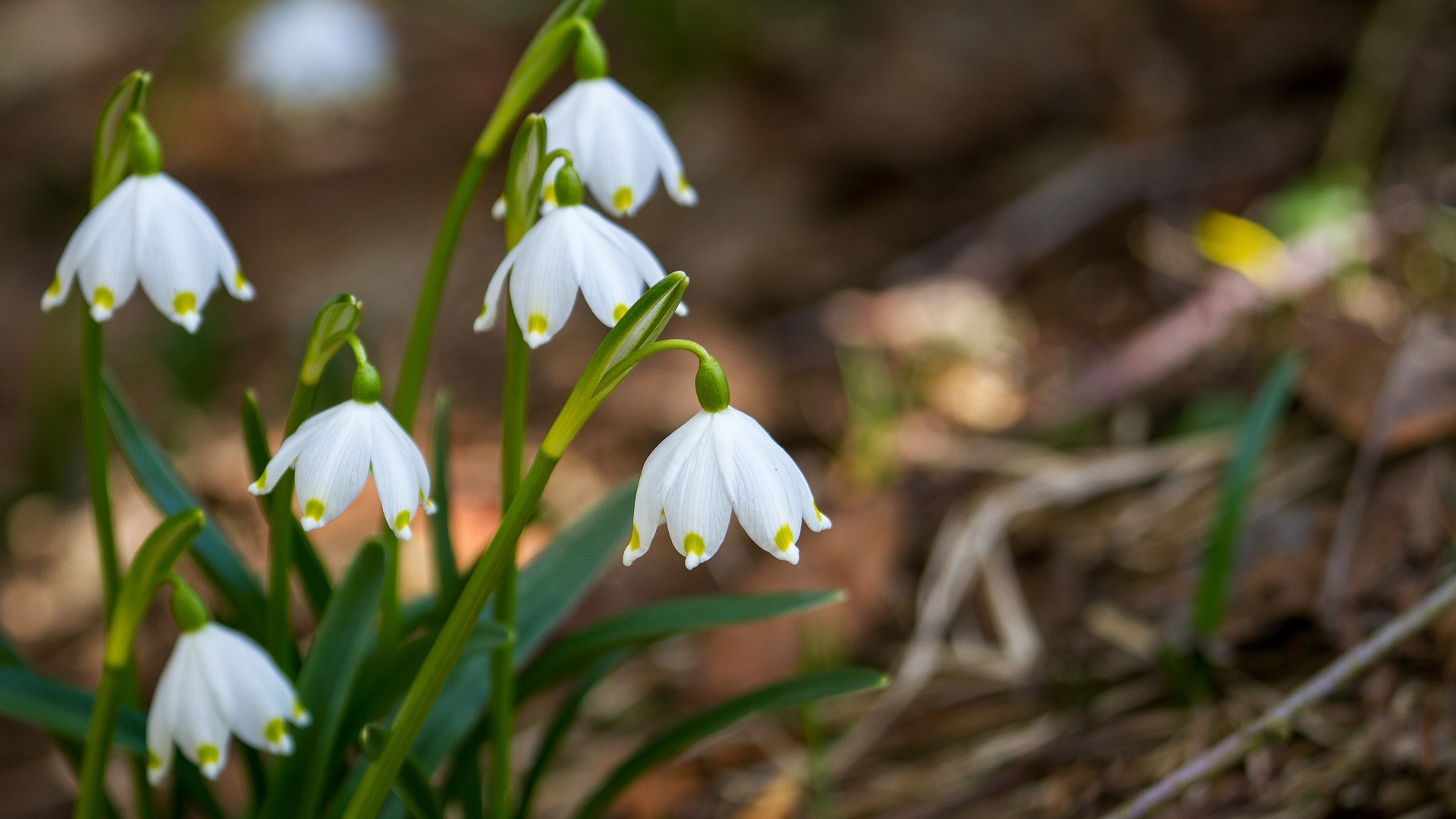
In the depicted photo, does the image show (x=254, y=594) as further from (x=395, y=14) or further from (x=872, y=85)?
(x=395, y=14)

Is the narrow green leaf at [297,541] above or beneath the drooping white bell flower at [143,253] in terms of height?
beneath

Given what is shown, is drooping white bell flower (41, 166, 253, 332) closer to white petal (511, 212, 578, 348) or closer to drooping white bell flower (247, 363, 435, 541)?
drooping white bell flower (247, 363, 435, 541)

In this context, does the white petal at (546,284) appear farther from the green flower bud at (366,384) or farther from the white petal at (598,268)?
the green flower bud at (366,384)

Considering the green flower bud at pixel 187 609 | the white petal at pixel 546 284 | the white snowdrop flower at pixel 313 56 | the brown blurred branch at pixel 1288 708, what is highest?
the white snowdrop flower at pixel 313 56

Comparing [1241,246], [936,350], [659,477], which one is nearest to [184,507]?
[659,477]

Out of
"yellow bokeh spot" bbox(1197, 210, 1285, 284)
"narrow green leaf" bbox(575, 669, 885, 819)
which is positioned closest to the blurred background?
"yellow bokeh spot" bbox(1197, 210, 1285, 284)

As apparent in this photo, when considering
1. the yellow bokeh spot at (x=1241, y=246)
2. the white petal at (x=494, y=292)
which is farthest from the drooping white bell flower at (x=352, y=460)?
the yellow bokeh spot at (x=1241, y=246)
